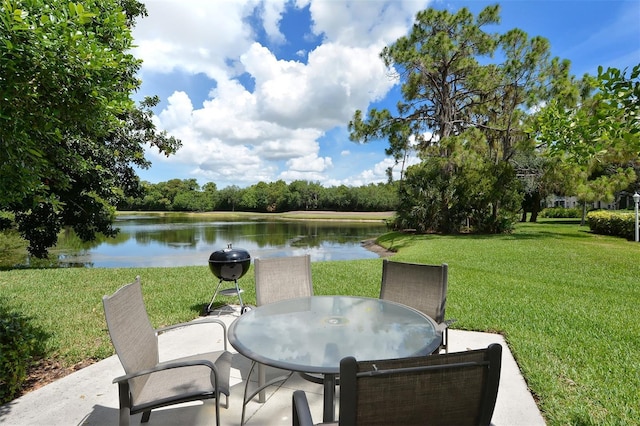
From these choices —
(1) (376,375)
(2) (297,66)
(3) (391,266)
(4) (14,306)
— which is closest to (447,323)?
(3) (391,266)

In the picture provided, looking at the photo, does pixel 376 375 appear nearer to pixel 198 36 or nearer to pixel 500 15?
pixel 198 36

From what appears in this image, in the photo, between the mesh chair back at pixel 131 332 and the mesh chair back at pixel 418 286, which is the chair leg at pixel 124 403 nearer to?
the mesh chair back at pixel 131 332

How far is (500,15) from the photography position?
46.0 feet

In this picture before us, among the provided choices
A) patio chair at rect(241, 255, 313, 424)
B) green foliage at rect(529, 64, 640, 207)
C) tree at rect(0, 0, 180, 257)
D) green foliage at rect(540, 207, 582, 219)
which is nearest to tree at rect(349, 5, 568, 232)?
green foliage at rect(529, 64, 640, 207)

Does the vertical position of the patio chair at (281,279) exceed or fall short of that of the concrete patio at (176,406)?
it exceeds it

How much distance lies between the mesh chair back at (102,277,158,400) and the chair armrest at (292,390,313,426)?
3.01ft

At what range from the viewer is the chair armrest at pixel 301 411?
114 cm

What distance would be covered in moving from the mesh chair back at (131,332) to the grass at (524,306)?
148 cm

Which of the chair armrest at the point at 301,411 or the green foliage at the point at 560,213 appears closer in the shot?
the chair armrest at the point at 301,411

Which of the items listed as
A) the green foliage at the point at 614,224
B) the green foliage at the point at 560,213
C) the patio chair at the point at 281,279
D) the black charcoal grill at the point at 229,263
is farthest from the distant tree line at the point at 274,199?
the patio chair at the point at 281,279

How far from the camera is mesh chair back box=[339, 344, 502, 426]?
1022mm

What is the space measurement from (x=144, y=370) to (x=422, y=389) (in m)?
1.34

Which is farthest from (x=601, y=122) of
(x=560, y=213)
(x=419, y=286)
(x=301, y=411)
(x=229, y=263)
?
(x=560, y=213)

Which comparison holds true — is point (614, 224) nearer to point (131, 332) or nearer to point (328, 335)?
point (328, 335)
